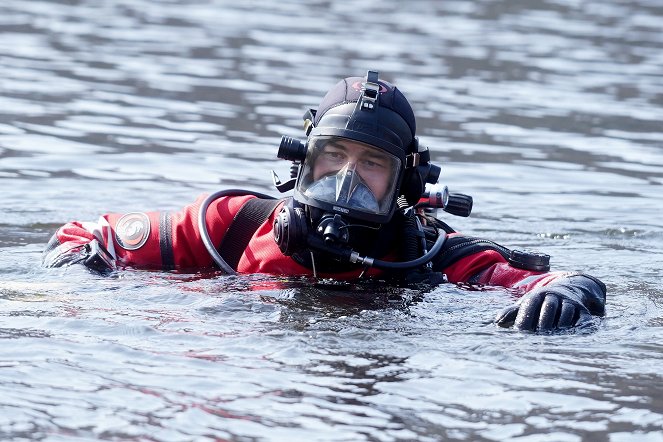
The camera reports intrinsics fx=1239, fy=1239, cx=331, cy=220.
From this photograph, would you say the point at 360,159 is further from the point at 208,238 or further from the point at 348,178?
the point at 208,238

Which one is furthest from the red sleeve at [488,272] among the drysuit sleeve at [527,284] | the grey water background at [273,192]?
the grey water background at [273,192]

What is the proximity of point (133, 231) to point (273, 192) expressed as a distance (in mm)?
2843

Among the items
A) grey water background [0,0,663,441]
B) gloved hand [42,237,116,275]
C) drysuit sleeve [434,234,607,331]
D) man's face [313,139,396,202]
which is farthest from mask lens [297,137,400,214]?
gloved hand [42,237,116,275]

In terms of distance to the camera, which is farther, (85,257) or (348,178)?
(85,257)

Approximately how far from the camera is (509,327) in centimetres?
434

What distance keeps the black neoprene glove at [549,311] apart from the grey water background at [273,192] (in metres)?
0.06

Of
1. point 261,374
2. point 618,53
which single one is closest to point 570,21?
point 618,53

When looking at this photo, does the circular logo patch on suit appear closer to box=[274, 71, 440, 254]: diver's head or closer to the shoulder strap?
the shoulder strap

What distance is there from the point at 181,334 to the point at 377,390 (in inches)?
32.0

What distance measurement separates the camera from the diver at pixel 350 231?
4602 mm

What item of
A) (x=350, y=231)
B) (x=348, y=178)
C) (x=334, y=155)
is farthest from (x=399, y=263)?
(x=334, y=155)

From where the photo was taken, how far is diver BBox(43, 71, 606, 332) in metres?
4.60

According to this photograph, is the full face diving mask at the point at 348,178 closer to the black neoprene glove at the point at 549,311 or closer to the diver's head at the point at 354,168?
the diver's head at the point at 354,168

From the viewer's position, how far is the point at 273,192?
8016 mm
